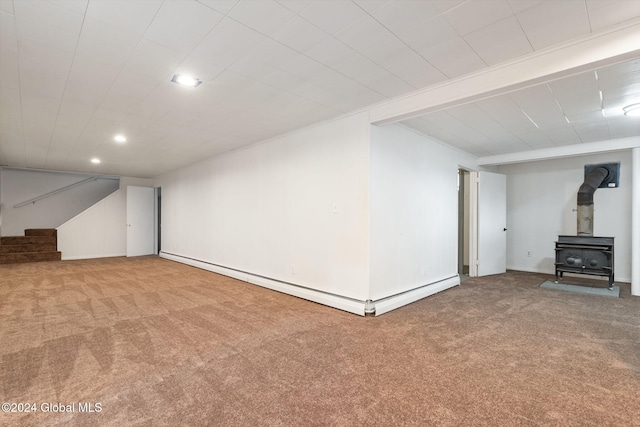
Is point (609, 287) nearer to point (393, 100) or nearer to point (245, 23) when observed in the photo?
point (393, 100)

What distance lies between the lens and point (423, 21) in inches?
79.1

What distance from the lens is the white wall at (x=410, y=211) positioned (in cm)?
376

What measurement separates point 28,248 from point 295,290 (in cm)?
811

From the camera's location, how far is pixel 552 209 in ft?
20.8

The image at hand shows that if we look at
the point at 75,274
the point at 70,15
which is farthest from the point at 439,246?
the point at 75,274

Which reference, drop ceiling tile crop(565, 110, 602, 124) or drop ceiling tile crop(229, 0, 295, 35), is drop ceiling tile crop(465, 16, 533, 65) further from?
drop ceiling tile crop(565, 110, 602, 124)

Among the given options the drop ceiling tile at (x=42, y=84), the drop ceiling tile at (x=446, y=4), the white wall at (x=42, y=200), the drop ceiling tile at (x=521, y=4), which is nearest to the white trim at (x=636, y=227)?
the drop ceiling tile at (x=521, y=4)

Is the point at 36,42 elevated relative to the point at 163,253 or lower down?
elevated

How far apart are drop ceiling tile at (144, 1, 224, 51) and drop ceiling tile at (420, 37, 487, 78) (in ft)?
5.20

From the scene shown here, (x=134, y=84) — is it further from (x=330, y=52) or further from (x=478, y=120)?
(x=478, y=120)

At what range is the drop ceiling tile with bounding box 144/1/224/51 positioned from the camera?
1.89 m

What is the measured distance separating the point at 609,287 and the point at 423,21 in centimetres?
556

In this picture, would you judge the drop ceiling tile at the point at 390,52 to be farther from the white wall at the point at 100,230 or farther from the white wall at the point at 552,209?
the white wall at the point at 100,230

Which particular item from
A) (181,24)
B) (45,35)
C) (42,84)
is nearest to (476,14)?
(181,24)
